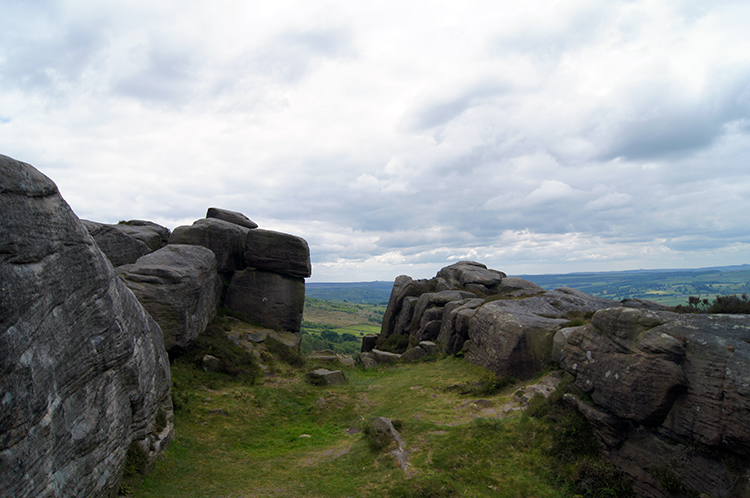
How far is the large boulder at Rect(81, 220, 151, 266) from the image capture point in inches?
977

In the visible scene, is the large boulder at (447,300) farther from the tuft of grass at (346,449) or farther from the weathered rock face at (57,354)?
the weathered rock face at (57,354)

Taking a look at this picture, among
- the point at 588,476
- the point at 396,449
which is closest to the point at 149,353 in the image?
the point at 396,449

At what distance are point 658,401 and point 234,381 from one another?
69.4ft

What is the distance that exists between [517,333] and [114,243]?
86.9 ft

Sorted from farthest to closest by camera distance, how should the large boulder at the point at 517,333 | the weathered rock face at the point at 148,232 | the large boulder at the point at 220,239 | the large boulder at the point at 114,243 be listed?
the large boulder at the point at 220,239, the weathered rock face at the point at 148,232, the large boulder at the point at 114,243, the large boulder at the point at 517,333

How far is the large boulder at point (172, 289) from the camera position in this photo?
2081 centimetres

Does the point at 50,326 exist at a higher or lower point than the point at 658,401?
higher

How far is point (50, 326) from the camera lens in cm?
828

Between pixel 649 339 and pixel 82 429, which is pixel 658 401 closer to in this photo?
pixel 649 339

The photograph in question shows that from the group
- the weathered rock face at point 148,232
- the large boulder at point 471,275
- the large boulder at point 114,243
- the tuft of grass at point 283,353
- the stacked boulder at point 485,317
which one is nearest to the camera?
the stacked boulder at point 485,317

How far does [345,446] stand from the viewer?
15523 millimetres

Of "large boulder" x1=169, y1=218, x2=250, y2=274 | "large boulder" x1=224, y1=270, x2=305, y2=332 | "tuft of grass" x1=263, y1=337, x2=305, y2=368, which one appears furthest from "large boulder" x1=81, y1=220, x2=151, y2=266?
"tuft of grass" x1=263, y1=337, x2=305, y2=368

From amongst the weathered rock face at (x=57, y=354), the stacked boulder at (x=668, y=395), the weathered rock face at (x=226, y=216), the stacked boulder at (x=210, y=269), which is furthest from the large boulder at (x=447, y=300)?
the weathered rock face at (x=57, y=354)

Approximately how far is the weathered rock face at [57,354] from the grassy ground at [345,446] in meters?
2.52
